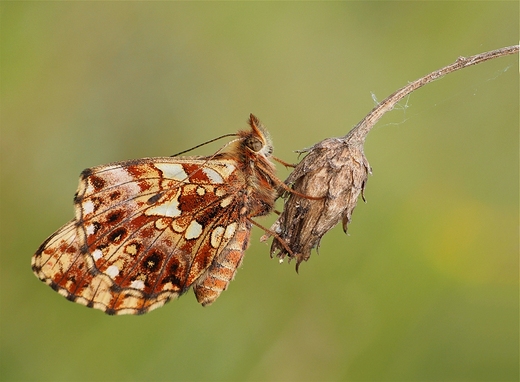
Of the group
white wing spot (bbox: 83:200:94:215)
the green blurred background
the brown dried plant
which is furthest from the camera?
the green blurred background

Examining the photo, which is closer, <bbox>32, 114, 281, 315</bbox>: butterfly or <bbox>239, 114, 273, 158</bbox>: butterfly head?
<bbox>32, 114, 281, 315</bbox>: butterfly

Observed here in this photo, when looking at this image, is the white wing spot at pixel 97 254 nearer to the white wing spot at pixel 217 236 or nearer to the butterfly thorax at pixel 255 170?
the white wing spot at pixel 217 236

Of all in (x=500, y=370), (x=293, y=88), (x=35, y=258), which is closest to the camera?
(x=35, y=258)

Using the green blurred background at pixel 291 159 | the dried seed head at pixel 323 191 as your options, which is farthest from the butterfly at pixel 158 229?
the green blurred background at pixel 291 159

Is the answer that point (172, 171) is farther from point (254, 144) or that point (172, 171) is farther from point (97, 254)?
point (97, 254)

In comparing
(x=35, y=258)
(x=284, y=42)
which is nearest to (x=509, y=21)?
(x=284, y=42)

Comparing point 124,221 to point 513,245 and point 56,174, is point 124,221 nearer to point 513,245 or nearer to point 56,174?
point 56,174

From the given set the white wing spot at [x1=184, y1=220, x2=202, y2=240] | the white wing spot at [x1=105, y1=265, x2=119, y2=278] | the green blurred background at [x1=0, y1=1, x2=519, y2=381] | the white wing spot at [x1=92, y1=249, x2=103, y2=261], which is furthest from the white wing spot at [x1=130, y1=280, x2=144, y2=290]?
the green blurred background at [x1=0, y1=1, x2=519, y2=381]

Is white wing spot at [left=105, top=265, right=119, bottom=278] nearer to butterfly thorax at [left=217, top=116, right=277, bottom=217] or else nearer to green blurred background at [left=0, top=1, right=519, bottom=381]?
butterfly thorax at [left=217, top=116, right=277, bottom=217]

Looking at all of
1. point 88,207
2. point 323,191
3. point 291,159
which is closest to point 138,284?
point 88,207
